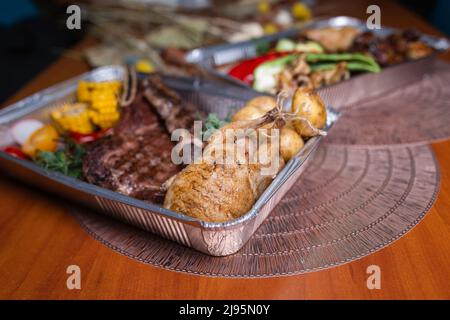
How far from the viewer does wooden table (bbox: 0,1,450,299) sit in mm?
1294

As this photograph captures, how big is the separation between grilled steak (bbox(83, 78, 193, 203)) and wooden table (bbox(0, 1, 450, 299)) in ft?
0.79

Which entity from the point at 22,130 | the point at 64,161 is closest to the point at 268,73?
the point at 64,161

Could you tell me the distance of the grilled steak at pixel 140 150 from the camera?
160cm

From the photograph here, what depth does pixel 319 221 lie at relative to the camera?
1571 mm

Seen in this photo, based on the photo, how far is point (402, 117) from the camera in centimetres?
230

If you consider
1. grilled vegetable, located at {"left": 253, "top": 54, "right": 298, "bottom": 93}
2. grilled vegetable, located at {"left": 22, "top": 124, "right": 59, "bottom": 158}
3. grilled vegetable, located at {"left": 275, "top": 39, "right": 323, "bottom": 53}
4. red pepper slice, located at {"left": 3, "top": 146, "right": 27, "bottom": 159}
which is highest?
grilled vegetable, located at {"left": 275, "top": 39, "right": 323, "bottom": 53}

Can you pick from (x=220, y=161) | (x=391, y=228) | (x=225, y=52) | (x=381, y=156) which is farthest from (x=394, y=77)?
(x=220, y=161)

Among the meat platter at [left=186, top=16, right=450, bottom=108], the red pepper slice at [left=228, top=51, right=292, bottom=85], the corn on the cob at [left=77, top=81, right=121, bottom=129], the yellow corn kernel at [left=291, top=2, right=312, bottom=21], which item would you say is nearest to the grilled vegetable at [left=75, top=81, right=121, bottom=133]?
the corn on the cob at [left=77, top=81, right=121, bottom=129]

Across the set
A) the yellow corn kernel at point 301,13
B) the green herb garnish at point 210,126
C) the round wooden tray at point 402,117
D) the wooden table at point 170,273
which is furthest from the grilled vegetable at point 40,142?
the yellow corn kernel at point 301,13

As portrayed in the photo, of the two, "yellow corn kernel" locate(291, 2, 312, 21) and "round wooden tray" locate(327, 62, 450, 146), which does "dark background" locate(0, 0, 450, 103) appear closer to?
"yellow corn kernel" locate(291, 2, 312, 21)

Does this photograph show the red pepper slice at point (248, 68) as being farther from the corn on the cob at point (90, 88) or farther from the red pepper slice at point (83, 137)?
the red pepper slice at point (83, 137)

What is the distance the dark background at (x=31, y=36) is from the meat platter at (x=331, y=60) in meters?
1.56

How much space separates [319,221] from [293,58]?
1275 mm
